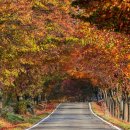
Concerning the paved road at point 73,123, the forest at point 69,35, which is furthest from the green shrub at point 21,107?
the forest at point 69,35

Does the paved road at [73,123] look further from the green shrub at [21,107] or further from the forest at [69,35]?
the forest at [69,35]

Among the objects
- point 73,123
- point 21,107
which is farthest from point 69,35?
point 21,107

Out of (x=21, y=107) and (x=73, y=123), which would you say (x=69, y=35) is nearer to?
(x=73, y=123)

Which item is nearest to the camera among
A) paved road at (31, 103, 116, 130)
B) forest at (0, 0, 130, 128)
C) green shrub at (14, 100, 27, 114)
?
forest at (0, 0, 130, 128)

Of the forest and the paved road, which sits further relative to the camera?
the paved road

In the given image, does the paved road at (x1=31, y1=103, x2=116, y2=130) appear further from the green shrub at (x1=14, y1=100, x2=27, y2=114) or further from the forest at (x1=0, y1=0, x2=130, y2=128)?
the forest at (x1=0, y1=0, x2=130, y2=128)

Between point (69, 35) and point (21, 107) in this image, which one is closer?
point (69, 35)

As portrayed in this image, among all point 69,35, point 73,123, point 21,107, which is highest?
point 69,35

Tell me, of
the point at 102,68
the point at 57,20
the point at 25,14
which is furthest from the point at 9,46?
the point at 102,68

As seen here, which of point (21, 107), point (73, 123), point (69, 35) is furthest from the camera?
point (21, 107)

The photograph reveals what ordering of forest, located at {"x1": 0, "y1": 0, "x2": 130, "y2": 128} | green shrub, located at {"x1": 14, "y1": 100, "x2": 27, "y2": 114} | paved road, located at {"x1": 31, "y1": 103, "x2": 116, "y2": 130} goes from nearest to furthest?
forest, located at {"x1": 0, "y1": 0, "x2": 130, "y2": 128}
paved road, located at {"x1": 31, "y1": 103, "x2": 116, "y2": 130}
green shrub, located at {"x1": 14, "y1": 100, "x2": 27, "y2": 114}

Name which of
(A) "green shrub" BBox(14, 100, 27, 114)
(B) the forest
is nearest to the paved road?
(A) "green shrub" BBox(14, 100, 27, 114)

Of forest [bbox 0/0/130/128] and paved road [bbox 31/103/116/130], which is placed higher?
forest [bbox 0/0/130/128]

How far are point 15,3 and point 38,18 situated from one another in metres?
4.87
